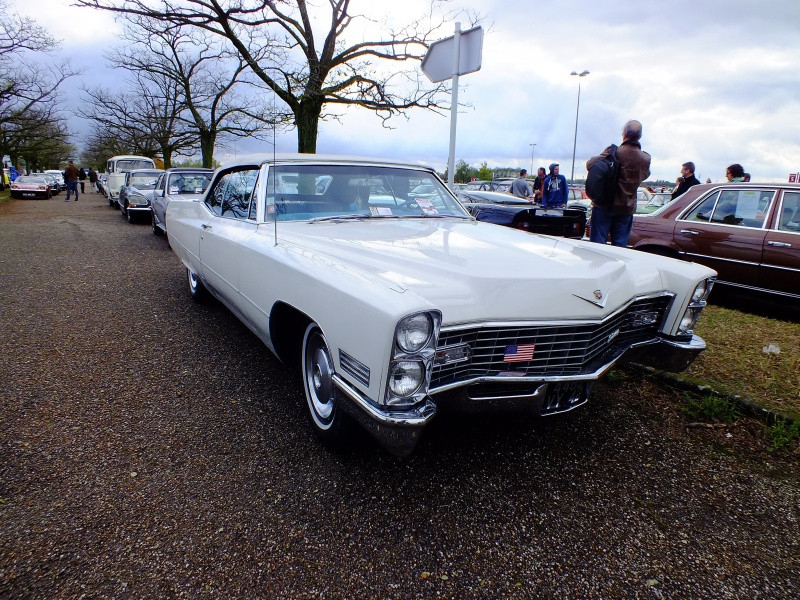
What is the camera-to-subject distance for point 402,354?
1.81m

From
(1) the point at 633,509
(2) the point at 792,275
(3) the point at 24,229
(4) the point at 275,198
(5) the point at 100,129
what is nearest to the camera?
(1) the point at 633,509

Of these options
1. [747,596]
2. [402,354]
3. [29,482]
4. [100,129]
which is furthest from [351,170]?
[100,129]

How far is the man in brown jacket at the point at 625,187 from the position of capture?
5137 millimetres

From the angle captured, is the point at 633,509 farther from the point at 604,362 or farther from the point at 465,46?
the point at 465,46

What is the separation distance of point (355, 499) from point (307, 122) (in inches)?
569

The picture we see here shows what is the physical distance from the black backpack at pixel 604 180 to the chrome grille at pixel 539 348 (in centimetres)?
306

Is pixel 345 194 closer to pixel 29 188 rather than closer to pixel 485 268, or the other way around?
pixel 485 268

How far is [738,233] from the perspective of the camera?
5000 mm

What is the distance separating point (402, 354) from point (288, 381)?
172 cm

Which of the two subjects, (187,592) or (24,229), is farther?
(24,229)

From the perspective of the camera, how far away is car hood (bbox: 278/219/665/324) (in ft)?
6.71

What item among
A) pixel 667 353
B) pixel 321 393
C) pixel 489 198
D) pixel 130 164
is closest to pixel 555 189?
pixel 489 198

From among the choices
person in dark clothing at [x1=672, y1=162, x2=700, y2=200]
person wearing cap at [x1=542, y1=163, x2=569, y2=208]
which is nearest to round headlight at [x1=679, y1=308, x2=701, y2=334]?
person in dark clothing at [x1=672, y1=162, x2=700, y2=200]

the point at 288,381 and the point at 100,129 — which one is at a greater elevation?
the point at 100,129
